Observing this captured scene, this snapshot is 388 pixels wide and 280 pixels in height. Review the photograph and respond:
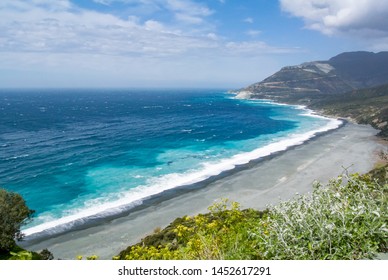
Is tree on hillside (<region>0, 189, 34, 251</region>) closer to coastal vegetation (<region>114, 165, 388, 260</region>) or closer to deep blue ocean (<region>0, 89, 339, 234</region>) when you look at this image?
deep blue ocean (<region>0, 89, 339, 234</region>)

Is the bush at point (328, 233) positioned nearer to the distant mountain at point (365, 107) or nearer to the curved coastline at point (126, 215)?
the curved coastline at point (126, 215)

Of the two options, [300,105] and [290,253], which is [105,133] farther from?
[300,105]

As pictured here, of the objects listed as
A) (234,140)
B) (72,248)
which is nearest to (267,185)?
(72,248)

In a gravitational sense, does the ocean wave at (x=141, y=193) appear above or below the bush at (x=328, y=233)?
below

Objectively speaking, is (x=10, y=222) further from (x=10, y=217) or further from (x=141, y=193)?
(x=141, y=193)

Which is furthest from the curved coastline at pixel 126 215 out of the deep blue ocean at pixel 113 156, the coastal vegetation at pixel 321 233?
the coastal vegetation at pixel 321 233
